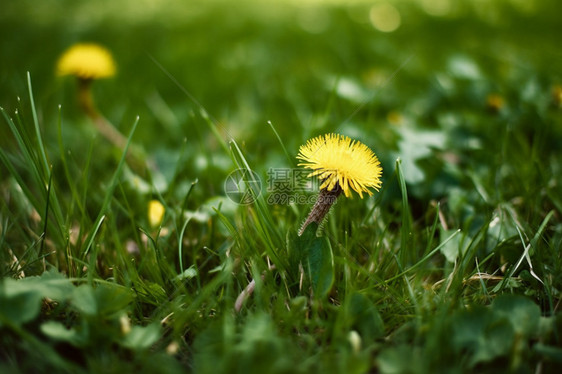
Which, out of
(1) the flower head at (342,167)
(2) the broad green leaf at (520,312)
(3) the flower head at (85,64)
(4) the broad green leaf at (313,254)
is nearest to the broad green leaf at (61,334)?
(4) the broad green leaf at (313,254)

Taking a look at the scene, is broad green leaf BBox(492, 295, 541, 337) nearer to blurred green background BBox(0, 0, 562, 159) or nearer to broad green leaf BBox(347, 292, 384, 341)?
broad green leaf BBox(347, 292, 384, 341)

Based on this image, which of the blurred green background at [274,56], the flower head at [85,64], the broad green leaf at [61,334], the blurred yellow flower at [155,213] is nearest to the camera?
the broad green leaf at [61,334]

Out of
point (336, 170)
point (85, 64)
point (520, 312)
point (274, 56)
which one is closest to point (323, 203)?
point (336, 170)

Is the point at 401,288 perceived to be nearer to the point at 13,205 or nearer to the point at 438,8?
the point at 13,205

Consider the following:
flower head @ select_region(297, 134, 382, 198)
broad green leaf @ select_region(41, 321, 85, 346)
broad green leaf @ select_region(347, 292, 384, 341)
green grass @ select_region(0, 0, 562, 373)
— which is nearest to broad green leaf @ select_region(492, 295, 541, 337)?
green grass @ select_region(0, 0, 562, 373)

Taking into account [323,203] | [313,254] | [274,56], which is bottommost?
[313,254]

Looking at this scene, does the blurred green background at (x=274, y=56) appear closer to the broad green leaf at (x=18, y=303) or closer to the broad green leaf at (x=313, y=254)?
the broad green leaf at (x=313, y=254)

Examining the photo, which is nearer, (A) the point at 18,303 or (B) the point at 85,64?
(A) the point at 18,303

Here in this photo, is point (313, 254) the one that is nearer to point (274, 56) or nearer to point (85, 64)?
point (85, 64)
